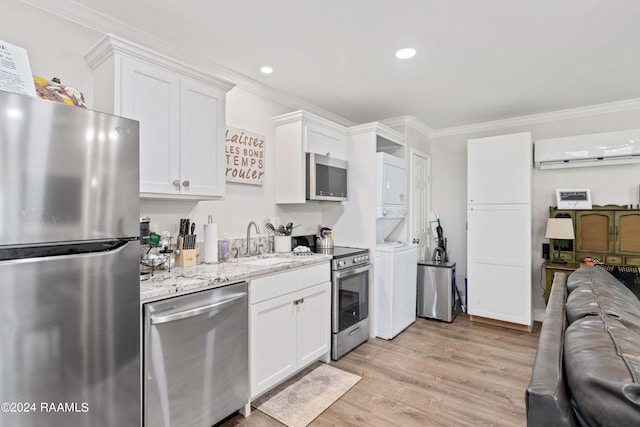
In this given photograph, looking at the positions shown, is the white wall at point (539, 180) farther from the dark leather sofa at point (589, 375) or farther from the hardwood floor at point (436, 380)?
the dark leather sofa at point (589, 375)

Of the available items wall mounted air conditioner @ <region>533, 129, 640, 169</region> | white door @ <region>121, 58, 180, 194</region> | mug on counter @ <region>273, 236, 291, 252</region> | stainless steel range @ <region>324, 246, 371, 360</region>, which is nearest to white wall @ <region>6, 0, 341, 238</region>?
mug on counter @ <region>273, 236, 291, 252</region>

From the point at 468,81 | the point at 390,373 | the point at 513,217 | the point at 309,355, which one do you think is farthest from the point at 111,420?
the point at 513,217

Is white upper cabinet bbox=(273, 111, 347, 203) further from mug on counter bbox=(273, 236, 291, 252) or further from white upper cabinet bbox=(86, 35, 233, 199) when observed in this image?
white upper cabinet bbox=(86, 35, 233, 199)

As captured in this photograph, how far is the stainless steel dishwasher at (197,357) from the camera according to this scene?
65.4 inches

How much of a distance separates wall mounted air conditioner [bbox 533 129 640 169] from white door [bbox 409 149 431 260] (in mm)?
1325

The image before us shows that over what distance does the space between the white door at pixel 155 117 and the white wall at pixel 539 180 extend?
365 centimetres

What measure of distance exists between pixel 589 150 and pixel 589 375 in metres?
3.97

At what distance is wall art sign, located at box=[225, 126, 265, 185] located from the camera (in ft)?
9.42

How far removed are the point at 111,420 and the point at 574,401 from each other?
5.79ft

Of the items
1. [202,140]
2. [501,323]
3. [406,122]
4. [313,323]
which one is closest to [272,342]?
[313,323]

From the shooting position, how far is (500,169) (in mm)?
3961

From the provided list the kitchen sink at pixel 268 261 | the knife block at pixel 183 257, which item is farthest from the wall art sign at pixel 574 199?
the knife block at pixel 183 257

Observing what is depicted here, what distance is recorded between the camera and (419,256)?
443 centimetres

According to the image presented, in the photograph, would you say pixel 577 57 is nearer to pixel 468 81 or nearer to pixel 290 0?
pixel 468 81
